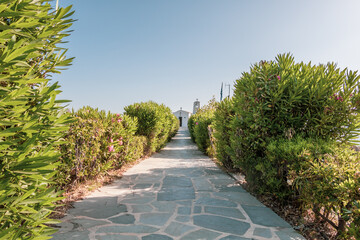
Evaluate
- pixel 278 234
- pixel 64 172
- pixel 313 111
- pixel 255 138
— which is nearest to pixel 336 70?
pixel 313 111

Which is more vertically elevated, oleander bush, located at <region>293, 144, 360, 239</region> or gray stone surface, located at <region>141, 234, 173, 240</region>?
oleander bush, located at <region>293, 144, 360, 239</region>

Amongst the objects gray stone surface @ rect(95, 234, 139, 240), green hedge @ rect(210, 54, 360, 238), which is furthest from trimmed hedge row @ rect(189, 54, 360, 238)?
gray stone surface @ rect(95, 234, 139, 240)

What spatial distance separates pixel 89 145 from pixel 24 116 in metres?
3.68

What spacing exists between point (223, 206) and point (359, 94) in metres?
3.78

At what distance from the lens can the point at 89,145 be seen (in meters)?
5.34

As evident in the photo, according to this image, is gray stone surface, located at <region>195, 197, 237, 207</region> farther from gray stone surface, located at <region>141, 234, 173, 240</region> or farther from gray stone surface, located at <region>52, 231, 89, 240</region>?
gray stone surface, located at <region>52, 231, 89, 240</region>

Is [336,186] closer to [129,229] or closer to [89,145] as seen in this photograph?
[129,229]

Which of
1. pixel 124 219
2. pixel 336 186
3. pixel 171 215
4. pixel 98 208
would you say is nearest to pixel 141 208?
pixel 124 219

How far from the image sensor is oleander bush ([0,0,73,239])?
159 centimetres

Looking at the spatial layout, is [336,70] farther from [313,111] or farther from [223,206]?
[223,206]

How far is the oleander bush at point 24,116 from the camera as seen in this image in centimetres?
159

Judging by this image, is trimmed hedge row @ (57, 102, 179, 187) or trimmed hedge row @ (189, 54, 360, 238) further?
trimmed hedge row @ (57, 102, 179, 187)

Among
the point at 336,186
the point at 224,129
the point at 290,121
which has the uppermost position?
the point at 290,121

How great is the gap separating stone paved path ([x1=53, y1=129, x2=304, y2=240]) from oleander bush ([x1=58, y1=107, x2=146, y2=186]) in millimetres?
659
